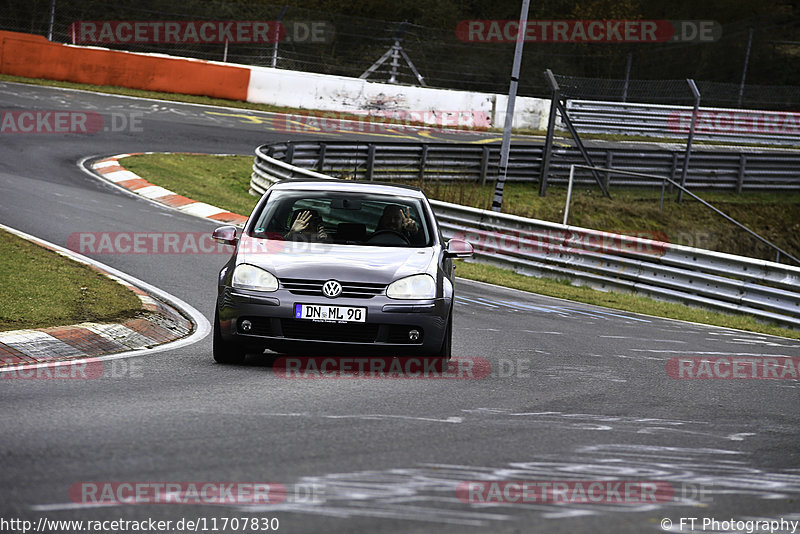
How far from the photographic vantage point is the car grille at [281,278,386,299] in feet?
25.9

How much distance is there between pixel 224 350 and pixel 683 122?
2780cm

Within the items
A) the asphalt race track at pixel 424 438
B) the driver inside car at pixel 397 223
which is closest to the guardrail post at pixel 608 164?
the asphalt race track at pixel 424 438

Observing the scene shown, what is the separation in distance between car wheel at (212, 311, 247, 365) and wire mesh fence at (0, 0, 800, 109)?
23.4 metres

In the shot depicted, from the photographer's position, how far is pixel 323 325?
7.83 m

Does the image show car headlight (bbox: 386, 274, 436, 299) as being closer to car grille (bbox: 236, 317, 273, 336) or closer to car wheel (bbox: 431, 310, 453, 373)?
car wheel (bbox: 431, 310, 453, 373)

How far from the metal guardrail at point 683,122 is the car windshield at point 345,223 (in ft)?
79.0

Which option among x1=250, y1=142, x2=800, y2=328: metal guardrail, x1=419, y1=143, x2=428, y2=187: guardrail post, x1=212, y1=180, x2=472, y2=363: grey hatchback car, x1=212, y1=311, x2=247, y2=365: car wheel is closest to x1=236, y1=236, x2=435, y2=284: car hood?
x1=212, y1=180, x2=472, y2=363: grey hatchback car

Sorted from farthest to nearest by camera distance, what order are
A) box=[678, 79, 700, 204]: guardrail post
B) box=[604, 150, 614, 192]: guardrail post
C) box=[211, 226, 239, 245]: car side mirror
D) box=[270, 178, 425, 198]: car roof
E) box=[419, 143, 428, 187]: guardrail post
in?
box=[604, 150, 614, 192]: guardrail post
box=[419, 143, 428, 187]: guardrail post
box=[678, 79, 700, 204]: guardrail post
box=[270, 178, 425, 198]: car roof
box=[211, 226, 239, 245]: car side mirror

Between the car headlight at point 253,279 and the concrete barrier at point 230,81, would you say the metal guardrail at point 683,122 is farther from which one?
the car headlight at point 253,279

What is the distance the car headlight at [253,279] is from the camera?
7973mm

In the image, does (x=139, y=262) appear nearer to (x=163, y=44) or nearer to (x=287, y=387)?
(x=287, y=387)

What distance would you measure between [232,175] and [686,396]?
16.7 m

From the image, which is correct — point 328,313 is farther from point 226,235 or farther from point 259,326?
point 226,235

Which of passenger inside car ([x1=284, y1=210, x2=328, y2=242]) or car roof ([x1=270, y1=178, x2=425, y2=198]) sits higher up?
car roof ([x1=270, y1=178, x2=425, y2=198])
